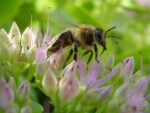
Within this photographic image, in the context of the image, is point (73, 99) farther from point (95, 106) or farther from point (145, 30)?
point (145, 30)

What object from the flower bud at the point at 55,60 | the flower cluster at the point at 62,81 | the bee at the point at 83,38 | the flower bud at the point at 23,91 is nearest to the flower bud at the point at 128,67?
the flower cluster at the point at 62,81

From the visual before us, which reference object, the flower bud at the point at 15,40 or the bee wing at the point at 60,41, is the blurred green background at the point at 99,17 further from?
the flower bud at the point at 15,40

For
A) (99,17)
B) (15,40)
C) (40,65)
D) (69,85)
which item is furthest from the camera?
(99,17)

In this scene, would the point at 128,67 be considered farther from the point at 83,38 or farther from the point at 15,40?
the point at 15,40

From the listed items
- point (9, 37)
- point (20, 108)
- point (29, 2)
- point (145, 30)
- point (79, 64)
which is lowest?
point (20, 108)

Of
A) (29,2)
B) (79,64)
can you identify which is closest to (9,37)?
(79,64)

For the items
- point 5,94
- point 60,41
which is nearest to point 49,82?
point 5,94

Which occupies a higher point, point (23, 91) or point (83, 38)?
point (83, 38)
